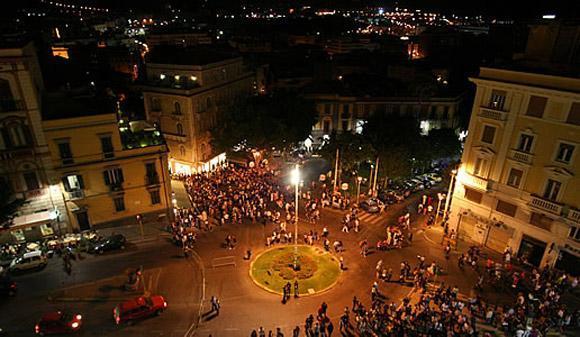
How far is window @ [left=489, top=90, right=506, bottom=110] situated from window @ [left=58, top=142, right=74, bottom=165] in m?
39.4

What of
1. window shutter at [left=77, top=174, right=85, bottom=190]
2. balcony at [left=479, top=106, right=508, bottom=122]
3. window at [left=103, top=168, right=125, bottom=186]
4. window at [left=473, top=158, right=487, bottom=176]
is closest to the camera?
balcony at [left=479, top=106, right=508, bottom=122]

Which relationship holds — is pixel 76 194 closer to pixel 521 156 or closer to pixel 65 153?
pixel 65 153

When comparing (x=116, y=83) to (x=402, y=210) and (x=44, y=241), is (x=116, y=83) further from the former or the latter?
(x=402, y=210)

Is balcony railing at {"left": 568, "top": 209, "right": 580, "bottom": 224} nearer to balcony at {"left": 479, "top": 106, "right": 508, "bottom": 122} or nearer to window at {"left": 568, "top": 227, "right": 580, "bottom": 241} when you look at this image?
window at {"left": 568, "top": 227, "right": 580, "bottom": 241}

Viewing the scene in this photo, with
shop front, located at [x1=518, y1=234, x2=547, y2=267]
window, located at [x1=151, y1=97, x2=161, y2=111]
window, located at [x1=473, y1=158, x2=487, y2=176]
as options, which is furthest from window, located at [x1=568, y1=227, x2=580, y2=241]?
window, located at [x1=151, y1=97, x2=161, y2=111]

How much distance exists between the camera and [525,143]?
32.4 metres

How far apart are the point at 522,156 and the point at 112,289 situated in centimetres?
3630

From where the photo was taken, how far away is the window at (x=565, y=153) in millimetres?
30106

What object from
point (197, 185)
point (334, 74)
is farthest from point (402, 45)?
point (197, 185)

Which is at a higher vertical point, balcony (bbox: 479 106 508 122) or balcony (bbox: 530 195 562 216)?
balcony (bbox: 479 106 508 122)

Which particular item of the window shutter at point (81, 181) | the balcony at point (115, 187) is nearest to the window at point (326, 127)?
the balcony at point (115, 187)

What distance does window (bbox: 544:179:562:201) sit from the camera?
31.2m

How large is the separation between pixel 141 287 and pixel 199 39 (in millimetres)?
88151

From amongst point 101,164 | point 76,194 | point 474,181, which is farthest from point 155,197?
point 474,181
